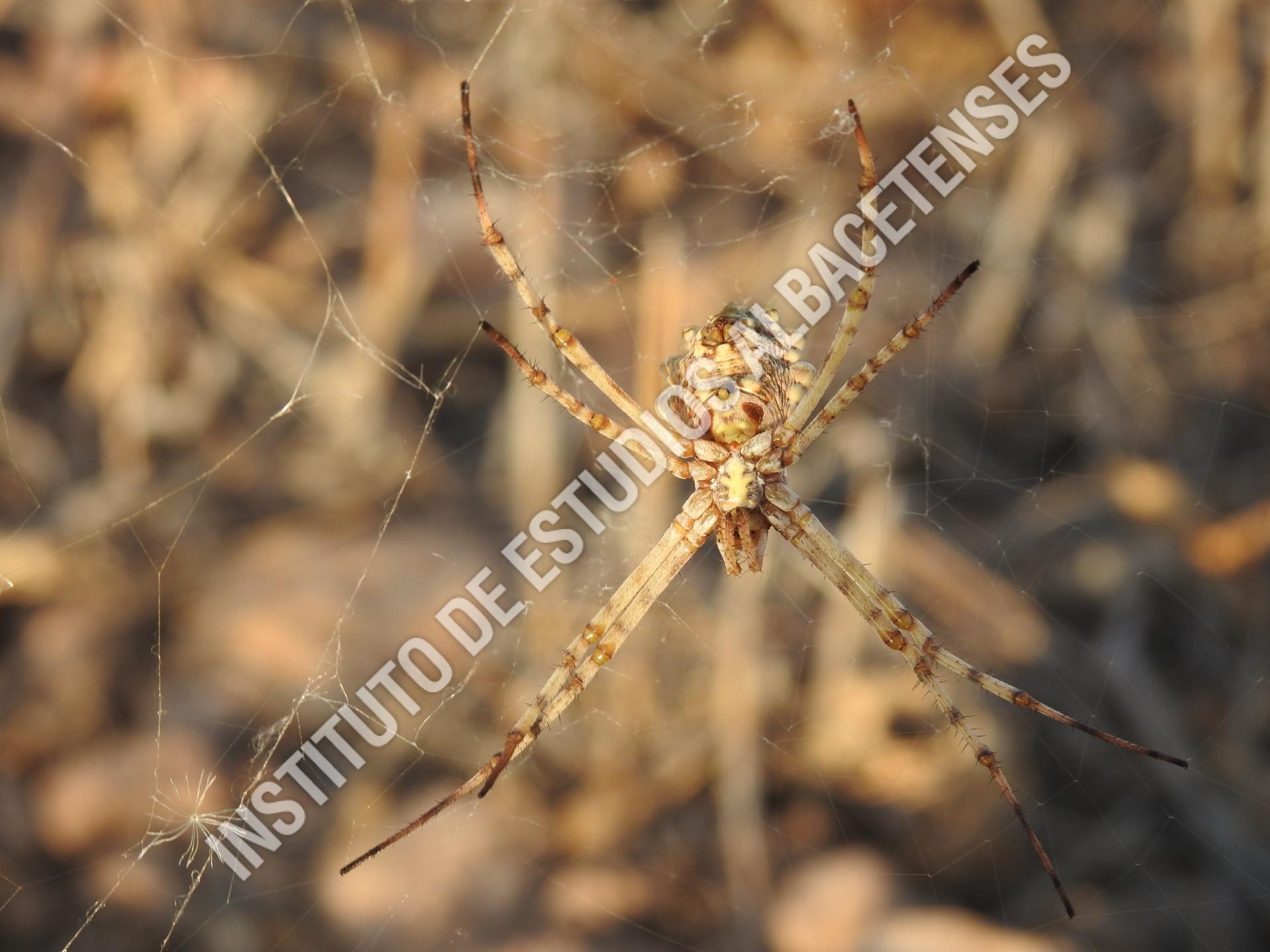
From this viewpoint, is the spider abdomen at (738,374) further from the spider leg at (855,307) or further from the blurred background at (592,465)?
the blurred background at (592,465)

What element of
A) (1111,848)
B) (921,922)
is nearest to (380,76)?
(921,922)

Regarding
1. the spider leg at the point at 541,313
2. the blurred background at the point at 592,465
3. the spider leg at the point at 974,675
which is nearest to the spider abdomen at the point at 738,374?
the spider leg at the point at 541,313

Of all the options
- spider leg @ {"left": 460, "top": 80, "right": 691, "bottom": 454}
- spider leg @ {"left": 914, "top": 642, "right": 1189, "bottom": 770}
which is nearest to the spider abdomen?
spider leg @ {"left": 460, "top": 80, "right": 691, "bottom": 454}

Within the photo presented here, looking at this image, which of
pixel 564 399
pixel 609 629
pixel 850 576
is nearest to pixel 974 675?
pixel 850 576

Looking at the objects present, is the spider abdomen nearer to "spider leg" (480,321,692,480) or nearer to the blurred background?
"spider leg" (480,321,692,480)

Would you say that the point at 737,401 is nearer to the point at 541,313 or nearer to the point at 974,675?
the point at 541,313

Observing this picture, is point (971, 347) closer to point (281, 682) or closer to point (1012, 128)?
point (1012, 128)
